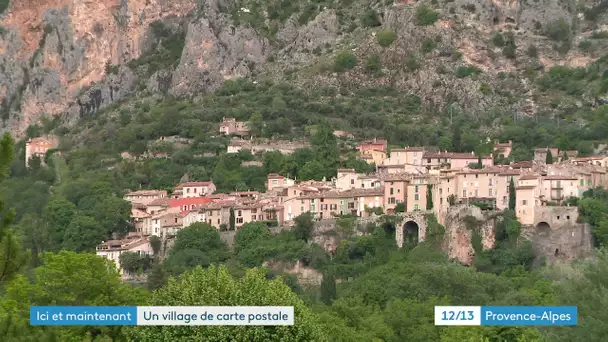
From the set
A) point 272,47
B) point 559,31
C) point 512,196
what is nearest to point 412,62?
point 559,31

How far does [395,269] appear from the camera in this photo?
9175cm

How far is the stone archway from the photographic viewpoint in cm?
9875

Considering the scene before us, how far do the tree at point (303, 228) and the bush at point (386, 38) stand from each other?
137ft

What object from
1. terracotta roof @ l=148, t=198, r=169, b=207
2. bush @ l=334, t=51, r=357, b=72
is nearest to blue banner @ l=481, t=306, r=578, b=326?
terracotta roof @ l=148, t=198, r=169, b=207

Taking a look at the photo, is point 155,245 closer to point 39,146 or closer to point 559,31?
point 39,146

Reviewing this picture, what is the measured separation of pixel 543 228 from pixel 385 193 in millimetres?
11229

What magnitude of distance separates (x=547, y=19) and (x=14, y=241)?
109213mm

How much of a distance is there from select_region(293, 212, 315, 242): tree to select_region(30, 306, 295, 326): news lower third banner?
51.6m

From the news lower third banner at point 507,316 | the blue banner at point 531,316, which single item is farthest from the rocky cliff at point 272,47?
the news lower third banner at point 507,316

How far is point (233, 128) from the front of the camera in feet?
418

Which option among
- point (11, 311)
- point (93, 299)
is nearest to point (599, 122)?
point (93, 299)

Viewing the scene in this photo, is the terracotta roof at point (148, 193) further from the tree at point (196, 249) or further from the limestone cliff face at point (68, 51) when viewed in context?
the limestone cliff face at point (68, 51)

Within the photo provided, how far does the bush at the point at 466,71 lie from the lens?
446ft

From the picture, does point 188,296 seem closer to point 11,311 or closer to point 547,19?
point 11,311
